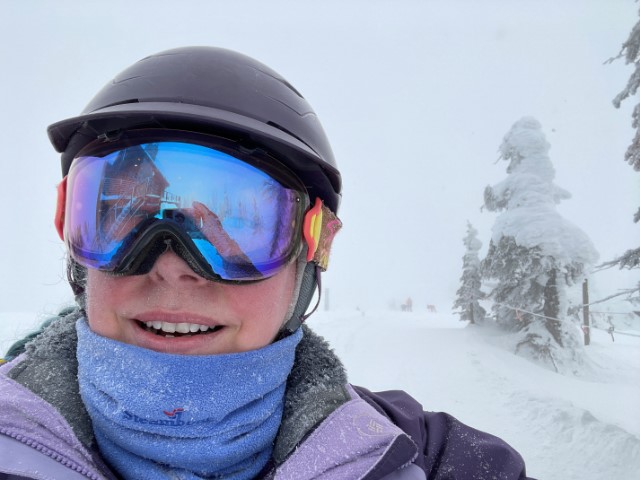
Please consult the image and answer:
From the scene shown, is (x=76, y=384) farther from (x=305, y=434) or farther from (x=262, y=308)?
(x=305, y=434)

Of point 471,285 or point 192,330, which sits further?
point 471,285

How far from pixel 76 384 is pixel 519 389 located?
10250 millimetres

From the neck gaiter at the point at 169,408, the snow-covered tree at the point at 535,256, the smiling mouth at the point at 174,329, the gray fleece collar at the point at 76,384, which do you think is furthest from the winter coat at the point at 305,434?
the snow-covered tree at the point at 535,256

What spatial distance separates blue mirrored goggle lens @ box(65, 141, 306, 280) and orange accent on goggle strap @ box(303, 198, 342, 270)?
0.69 feet

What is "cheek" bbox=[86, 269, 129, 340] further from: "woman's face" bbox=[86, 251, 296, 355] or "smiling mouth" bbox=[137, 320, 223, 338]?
Answer: "smiling mouth" bbox=[137, 320, 223, 338]

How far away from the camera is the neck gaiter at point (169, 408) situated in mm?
1523

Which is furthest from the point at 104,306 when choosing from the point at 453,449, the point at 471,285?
the point at 471,285

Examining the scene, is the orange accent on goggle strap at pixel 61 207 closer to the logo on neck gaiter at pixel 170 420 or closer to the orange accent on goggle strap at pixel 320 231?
the logo on neck gaiter at pixel 170 420

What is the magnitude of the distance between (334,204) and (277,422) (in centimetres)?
125

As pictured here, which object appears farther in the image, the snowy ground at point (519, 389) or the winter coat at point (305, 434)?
the snowy ground at point (519, 389)

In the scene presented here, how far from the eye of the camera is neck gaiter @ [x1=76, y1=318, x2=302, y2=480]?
152cm

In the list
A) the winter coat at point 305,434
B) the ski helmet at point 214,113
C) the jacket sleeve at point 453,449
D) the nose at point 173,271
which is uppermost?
the ski helmet at point 214,113

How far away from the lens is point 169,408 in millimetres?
1521

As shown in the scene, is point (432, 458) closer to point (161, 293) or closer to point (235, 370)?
point (235, 370)
